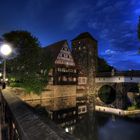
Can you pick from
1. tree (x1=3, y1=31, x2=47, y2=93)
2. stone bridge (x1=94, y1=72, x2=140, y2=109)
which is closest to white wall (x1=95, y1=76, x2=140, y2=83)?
stone bridge (x1=94, y1=72, x2=140, y2=109)

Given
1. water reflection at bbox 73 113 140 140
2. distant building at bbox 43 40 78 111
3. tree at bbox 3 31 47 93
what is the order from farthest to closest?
1. distant building at bbox 43 40 78 111
2. tree at bbox 3 31 47 93
3. water reflection at bbox 73 113 140 140

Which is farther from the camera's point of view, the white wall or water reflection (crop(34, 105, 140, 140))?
the white wall

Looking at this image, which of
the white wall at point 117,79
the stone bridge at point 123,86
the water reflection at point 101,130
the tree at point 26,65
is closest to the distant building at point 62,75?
the tree at point 26,65

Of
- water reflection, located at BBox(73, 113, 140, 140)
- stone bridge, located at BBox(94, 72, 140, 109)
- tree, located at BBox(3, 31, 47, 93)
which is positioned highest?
tree, located at BBox(3, 31, 47, 93)

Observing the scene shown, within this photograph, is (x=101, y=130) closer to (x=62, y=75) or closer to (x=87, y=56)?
(x=62, y=75)

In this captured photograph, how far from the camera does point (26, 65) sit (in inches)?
1239

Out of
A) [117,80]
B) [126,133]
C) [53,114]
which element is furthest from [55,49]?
[126,133]

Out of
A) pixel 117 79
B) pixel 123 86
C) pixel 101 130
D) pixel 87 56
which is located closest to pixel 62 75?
pixel 87 56

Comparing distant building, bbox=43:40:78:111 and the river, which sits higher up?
distant building, bbox=43:40:78:111

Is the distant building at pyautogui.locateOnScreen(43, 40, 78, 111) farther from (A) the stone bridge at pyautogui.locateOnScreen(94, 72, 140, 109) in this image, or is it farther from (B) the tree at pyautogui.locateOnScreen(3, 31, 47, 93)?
(A) the stone bridge at pyautogui.locateOnScreen(94, 72, 140, 109)

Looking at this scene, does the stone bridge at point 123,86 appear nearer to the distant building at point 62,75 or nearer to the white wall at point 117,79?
the white wall at point 117,79

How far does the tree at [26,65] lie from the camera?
31234mm

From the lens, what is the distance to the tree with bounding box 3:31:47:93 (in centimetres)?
3123

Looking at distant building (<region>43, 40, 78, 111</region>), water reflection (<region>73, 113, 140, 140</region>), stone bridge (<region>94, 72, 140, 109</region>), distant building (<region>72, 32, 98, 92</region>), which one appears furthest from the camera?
distant building (<region>72, 32, 98, 92</region>)
